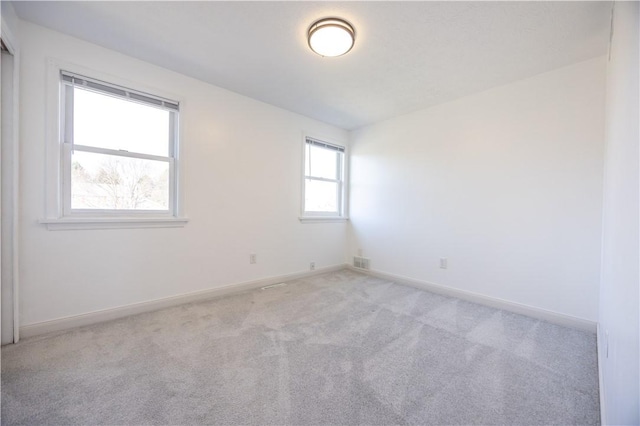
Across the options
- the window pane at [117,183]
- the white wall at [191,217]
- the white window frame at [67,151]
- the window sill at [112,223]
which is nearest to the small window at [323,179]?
the white wall at [191,217]

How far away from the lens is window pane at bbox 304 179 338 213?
159 inches

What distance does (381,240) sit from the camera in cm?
396

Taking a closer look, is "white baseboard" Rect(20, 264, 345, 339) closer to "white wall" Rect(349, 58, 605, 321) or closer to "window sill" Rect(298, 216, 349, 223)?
"window sill" Rect(298, 216, 349, 223)

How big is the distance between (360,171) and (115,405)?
12.7 feet

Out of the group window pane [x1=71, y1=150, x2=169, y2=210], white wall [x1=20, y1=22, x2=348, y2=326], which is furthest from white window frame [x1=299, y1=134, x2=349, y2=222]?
window pane [x1=71, y1=150, x2=169, y2=210]

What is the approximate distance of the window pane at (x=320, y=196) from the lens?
4043mm

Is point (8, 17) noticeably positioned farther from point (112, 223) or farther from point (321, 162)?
point (321, 162)

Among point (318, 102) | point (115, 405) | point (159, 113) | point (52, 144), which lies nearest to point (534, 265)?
point (318, 102)

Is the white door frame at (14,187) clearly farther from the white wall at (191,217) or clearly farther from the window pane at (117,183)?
the window pane at (117,183)

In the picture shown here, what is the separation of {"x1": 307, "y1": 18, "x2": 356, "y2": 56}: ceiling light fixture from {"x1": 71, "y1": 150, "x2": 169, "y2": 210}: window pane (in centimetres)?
194

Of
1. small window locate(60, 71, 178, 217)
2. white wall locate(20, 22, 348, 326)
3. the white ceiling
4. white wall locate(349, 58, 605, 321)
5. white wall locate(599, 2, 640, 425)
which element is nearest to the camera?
white wall locate(599, 2, 640, 425)

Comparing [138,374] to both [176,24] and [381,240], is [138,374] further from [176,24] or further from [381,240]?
[381,240]

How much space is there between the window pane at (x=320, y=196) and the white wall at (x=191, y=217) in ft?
0.89

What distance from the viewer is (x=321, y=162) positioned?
13.9 feet
